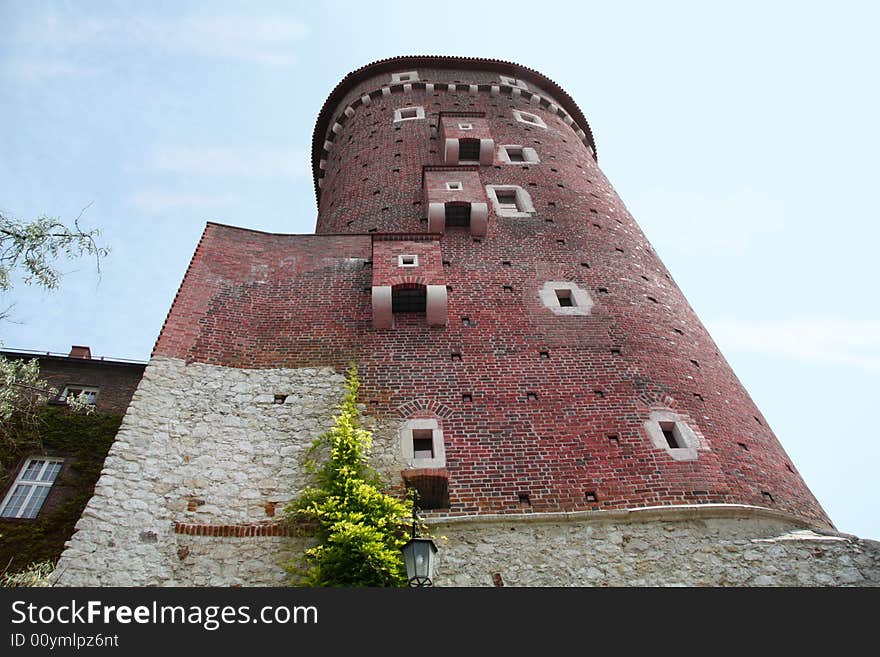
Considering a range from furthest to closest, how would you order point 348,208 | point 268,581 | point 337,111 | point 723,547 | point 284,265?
point 337,111 → point 348,208 → point 284,265 → point 723,547 → point 268,581

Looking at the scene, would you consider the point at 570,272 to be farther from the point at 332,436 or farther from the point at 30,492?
the point at 30,492

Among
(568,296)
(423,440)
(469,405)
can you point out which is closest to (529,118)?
(568,296)

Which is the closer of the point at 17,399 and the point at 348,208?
the point at 17,399

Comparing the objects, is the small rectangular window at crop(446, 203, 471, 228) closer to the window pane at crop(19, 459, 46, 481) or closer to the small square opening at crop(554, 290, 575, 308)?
the small square opening at crop(554, 290, 575, 308)

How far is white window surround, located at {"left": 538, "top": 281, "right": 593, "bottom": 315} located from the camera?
12.5 meters

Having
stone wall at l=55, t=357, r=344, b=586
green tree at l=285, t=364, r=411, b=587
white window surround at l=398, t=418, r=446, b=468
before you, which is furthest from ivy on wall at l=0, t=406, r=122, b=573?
white window surround at l=398, t=418, r=446, b=468

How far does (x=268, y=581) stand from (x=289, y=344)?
4.48m

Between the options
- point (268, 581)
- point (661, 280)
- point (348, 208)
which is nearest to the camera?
point (268, 581)

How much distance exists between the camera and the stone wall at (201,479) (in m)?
7.95

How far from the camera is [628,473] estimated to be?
9430 mm

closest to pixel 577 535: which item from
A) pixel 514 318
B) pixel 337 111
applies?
pixel 514 318

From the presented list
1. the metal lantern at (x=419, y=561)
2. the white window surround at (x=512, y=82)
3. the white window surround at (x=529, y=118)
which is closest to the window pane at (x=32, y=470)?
the metal lantern at (x=419, y=561)

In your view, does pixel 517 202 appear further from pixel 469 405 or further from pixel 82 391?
pixel 82 391

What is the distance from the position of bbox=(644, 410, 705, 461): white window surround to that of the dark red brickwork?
132mm
